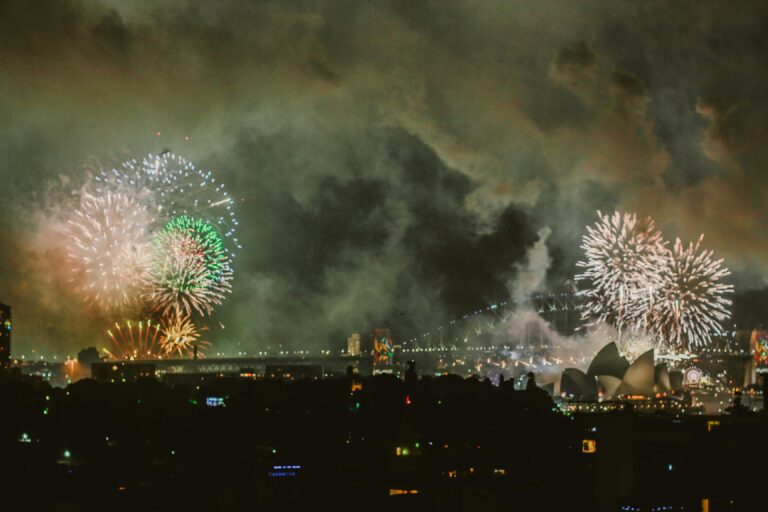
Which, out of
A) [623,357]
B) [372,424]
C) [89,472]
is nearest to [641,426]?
[89,472]

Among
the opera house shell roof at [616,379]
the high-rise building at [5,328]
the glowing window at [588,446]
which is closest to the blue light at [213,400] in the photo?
the high-rise building at [5,328]

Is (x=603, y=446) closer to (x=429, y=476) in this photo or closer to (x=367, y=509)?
(x=367, y=509)

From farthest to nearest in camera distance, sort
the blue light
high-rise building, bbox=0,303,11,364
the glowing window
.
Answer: high-rise building, bbox=0,303,11,364, the blue light, the glowing window

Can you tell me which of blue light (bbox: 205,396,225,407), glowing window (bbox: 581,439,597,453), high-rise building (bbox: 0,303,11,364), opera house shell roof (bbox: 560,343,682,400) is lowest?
glowing window (bbox: 581,439,597,453)

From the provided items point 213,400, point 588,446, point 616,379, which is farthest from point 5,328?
point 588,446

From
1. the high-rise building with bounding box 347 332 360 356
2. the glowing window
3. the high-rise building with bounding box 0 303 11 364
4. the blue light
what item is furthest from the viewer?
the high-rise building with bounding box 347 332 360 356

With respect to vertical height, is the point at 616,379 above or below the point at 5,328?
below

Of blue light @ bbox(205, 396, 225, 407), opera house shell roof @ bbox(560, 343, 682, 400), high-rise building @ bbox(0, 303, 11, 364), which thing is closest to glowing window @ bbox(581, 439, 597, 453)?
blue light @ bbox(205, 396, 225, 407)

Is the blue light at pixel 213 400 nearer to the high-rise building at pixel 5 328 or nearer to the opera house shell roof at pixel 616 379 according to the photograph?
the high-rise building at pixel 5 328

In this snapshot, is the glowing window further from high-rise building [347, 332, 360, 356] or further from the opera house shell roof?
high-rise building [347, 332, 360, 356]

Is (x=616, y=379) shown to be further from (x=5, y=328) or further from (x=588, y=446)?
(x=5, y=328)

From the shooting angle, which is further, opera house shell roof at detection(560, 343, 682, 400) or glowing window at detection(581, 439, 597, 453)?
opera house shell roof at detection(560, 343, 682, 400)
